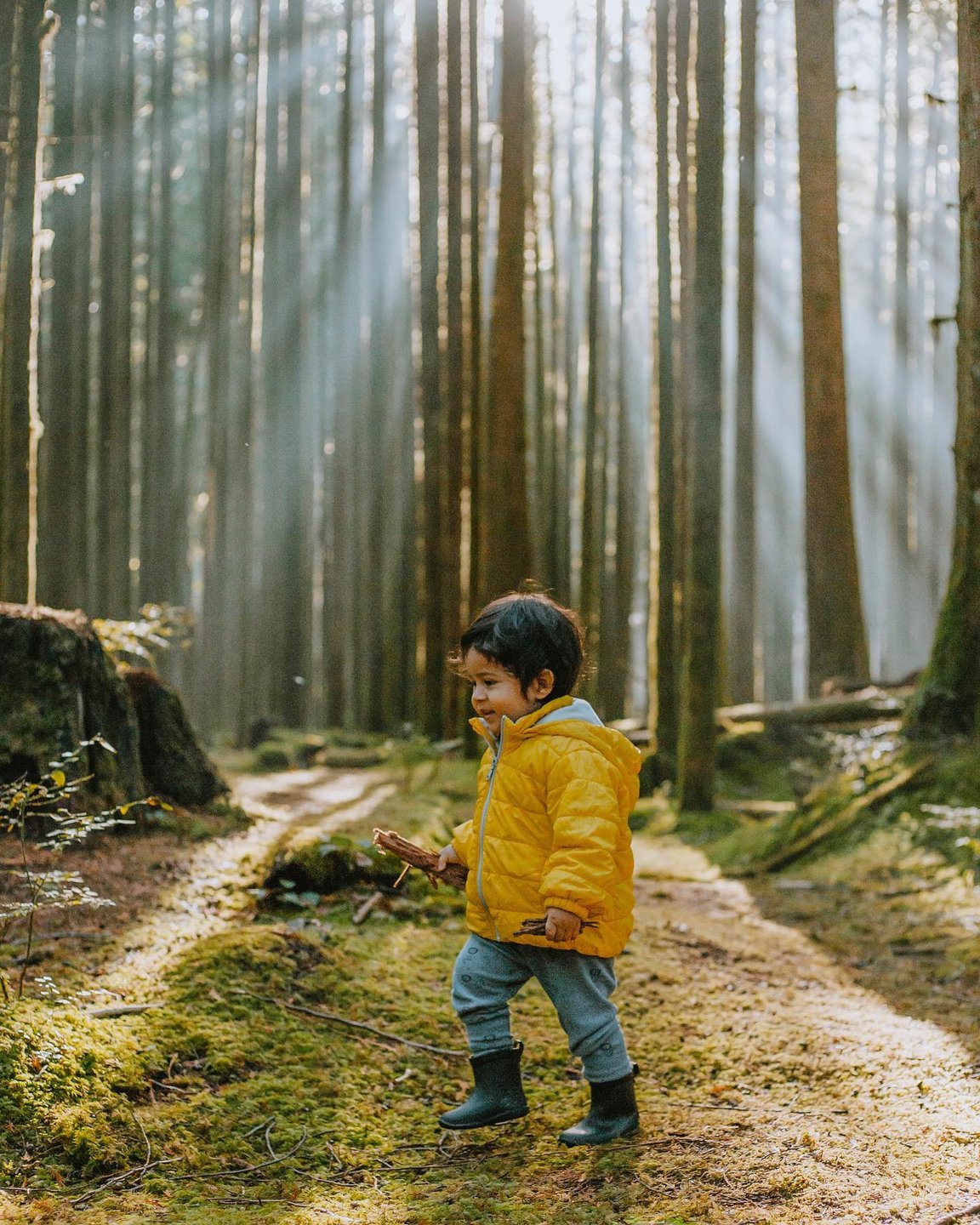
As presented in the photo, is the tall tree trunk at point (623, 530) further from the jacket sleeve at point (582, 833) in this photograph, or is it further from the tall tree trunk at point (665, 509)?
the jacket sleeve at point (582, 833)

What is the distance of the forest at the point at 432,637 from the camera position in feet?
9.48

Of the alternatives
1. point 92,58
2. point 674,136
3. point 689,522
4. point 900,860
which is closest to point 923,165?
point 674,136

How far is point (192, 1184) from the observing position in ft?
8.37

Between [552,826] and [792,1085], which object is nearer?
[552,826]

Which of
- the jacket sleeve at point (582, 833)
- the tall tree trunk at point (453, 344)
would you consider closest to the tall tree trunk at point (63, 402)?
the tall tree trunk at point (453, 344)

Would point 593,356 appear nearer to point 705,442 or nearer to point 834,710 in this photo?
point 705,442

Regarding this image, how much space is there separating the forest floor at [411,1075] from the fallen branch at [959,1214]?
1.9 inches

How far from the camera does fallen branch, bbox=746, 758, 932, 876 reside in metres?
7.17

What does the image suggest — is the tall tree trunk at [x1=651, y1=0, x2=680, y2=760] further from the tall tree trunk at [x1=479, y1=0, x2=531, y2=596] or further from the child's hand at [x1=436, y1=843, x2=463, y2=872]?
the child's hand at [x1=436, y1=843, x2=463, y2=872]

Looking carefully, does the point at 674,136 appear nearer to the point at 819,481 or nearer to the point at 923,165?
the point at 819,481

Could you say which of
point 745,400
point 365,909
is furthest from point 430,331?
point 365,909

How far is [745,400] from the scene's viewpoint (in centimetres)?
1414

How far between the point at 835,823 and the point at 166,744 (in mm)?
4316

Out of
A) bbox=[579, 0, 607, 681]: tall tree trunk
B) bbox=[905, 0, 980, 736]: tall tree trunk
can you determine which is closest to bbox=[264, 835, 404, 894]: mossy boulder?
bbox=[905, 0, 980, 736]: tall tree trunk
